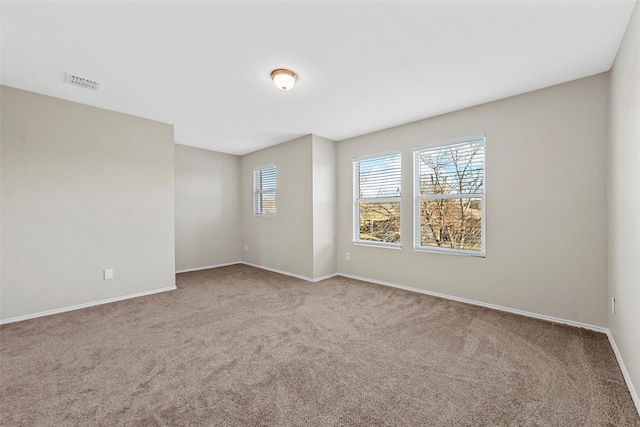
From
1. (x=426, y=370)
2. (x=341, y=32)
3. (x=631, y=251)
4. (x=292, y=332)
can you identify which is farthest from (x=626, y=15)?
(x=292, y=332)

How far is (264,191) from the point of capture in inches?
229

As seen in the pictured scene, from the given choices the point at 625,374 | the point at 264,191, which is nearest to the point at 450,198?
the point at 625,374

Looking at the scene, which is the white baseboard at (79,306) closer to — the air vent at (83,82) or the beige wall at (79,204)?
the beige wall at (79,204)

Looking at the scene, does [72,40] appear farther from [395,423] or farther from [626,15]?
[626,15]

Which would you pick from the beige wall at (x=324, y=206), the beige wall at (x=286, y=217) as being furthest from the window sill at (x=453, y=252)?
the beige wall at (x=286, y=217)

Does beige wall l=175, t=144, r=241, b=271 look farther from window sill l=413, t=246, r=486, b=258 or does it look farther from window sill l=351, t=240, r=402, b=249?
window sill l=413, t=246, r=486, b=258

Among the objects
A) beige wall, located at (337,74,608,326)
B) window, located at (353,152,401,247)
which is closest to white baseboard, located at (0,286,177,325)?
window, located at (353,152,401,247)

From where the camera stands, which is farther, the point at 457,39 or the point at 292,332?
the point at 292,332

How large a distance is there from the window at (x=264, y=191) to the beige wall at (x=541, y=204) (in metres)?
3.12

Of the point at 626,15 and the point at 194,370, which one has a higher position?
the point at 626,15

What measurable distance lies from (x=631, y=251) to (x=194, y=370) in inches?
124

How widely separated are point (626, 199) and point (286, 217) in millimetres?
4257

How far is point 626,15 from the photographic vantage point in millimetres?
1849

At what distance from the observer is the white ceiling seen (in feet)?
5.99
